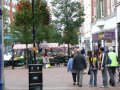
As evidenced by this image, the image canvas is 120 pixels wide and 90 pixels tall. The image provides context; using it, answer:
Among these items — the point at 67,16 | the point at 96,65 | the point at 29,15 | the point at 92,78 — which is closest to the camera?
the point at 96,65

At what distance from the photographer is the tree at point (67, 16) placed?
52.4 meters

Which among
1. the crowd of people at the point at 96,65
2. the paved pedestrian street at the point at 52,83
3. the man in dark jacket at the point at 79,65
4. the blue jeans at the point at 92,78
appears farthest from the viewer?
the blue jeans at the point at 92,78

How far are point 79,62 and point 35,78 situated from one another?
6124 mm

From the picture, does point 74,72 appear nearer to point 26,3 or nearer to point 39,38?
point 26,3

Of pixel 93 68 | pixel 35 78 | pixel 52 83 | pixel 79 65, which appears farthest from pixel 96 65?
pixel 35 78

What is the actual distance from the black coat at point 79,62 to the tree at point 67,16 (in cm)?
3182

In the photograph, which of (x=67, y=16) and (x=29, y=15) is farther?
(x=67, y=16)

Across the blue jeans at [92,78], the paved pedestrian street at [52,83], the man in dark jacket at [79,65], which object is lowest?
the paved pedestrian street at [52,83]

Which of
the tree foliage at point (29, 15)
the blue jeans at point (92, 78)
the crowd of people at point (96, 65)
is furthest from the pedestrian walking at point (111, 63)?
the tree foliage at point (29, 15)

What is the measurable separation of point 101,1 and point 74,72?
30065mm

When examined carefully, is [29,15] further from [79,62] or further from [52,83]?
[79,62]

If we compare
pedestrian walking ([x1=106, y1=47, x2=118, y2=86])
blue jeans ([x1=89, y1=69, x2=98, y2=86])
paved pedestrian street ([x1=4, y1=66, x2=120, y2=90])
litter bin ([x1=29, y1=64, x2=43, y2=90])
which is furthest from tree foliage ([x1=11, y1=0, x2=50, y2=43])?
litter bin ([x1=29, y1=64, x2=43, y2=90])

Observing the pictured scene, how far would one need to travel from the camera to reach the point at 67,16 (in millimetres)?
52688

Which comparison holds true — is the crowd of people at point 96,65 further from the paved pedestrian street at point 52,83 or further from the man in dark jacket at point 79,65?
the paved pedestrian street at point 52,83
